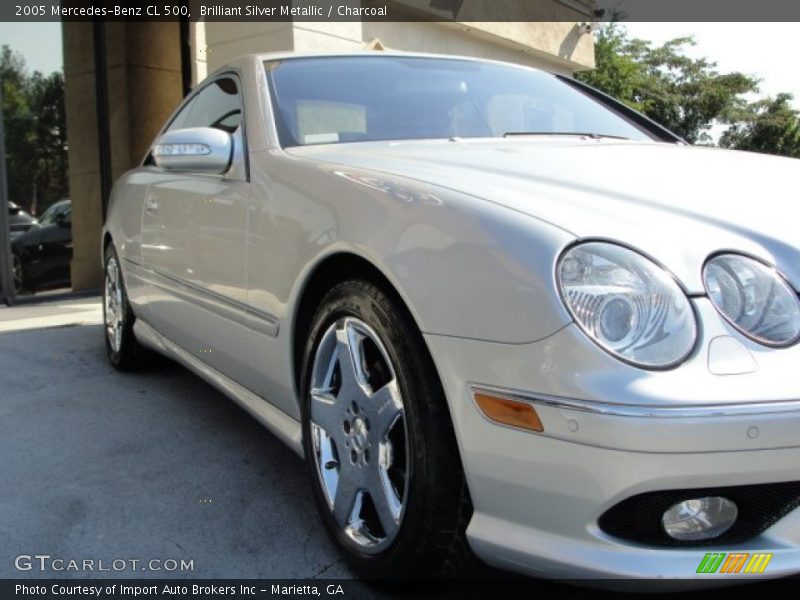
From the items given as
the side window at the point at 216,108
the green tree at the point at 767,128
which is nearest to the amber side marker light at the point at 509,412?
the side window at the point at 216,108

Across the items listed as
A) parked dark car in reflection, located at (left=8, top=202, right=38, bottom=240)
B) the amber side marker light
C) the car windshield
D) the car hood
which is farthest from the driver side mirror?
parked dark car in reflection, located at (left=8, top=202, right=38, bottom=240)

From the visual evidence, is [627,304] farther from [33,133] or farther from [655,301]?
[33,133]

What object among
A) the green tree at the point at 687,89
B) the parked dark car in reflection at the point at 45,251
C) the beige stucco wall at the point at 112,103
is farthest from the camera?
the green tree at the point at 687,89

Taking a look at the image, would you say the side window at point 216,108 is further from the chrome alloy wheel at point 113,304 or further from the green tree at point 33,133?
the green tree at point 33,133

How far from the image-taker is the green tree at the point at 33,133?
7188 millimetres

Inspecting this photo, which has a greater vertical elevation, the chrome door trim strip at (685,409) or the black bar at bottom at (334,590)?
the chrome door trim strip at (685,409)

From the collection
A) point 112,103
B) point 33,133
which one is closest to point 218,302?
point 33,133

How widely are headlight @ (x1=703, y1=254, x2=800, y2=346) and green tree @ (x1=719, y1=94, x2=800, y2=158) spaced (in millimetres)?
39846

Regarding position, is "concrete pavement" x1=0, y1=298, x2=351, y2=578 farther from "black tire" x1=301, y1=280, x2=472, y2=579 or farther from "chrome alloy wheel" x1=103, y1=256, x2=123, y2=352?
"black tire" x1=301, y1=280, x2=472, y2=579

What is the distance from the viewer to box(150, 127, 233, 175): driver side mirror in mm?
2588

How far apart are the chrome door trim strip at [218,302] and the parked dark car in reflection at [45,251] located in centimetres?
456

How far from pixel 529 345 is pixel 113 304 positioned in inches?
130

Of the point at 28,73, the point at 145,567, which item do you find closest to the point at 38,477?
the point at 145,567

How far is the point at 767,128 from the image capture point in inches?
1500
